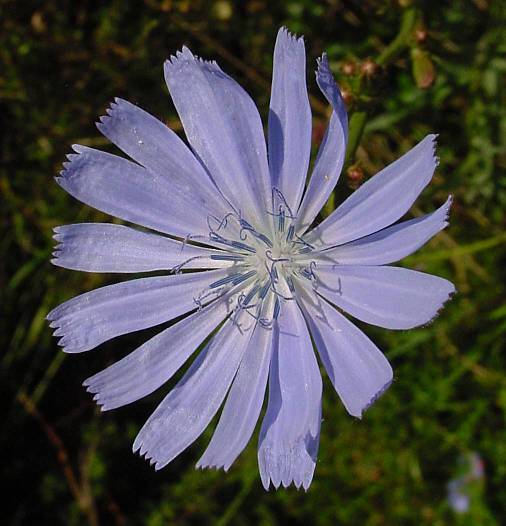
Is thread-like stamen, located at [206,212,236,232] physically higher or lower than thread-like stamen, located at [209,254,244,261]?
higher

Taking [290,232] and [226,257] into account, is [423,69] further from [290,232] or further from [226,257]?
[226,257]

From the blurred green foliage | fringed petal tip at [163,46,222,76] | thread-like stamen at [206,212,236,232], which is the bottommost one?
the blurred green foliage

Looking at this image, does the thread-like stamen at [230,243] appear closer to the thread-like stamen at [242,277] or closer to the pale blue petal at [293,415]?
the thread-like stamen at [242,277]

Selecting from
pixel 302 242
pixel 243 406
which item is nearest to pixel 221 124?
pixel 302 242

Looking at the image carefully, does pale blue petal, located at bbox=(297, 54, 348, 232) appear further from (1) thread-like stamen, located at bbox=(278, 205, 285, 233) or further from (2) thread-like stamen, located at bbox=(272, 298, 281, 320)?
(2) thread-like stamen, located at bbox=(272, 298, 281, 320)

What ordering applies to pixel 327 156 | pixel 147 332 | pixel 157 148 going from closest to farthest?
pixel 327 156 → pixel 157 148 → pixel 147 332

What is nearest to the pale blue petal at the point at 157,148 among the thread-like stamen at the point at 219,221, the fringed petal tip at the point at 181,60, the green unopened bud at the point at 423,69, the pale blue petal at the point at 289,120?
the thread-like stamen at the point at 219,221

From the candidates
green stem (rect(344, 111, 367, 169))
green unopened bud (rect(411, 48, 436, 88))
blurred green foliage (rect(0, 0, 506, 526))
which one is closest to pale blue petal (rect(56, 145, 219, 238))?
green stem (rect(344, 111, 367, 169))

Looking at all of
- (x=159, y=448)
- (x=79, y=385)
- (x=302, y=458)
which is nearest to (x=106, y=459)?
(x=79, y=385)
